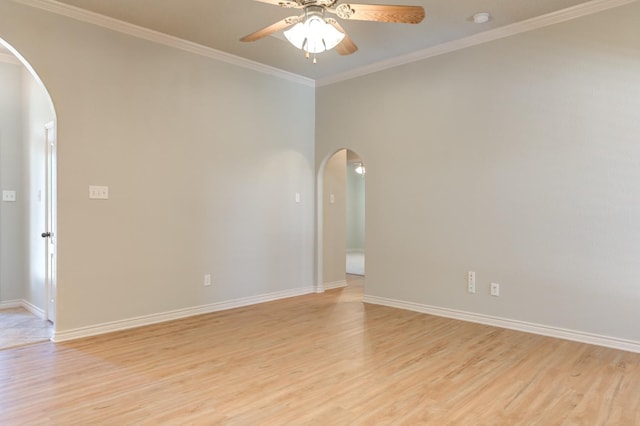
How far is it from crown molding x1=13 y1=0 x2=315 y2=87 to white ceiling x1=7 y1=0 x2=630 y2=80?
47 millimetres

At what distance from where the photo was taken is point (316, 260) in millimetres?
5781

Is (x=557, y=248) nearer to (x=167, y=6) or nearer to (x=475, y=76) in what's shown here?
(x=475, y=76)

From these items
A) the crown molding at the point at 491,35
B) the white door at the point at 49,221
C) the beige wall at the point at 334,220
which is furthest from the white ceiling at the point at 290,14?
the beige wall at the point at 334,220

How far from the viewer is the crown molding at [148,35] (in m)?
3.52

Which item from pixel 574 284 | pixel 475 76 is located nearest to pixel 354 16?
pixel 475 76

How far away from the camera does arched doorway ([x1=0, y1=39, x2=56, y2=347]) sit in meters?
4.42

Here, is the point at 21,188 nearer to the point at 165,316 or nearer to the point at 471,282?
the point at 165,316

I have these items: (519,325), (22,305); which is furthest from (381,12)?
(22,305)

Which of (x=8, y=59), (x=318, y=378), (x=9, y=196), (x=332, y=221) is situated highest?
(x=8, y=59)

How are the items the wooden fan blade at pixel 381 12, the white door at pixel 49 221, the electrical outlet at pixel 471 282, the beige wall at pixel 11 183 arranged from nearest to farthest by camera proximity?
the wooden fan blade at pixel 381 12 < the white door at pixel 49 221 < the electrical outlet at pixel 471 282 < the beige wall at pixel 11 183

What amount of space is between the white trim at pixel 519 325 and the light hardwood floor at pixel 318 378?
0.11 metres

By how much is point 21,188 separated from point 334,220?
12.6 feet

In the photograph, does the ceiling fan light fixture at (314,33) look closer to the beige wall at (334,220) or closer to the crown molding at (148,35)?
the crown molding at (148,35)

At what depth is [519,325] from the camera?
3.98 meters
